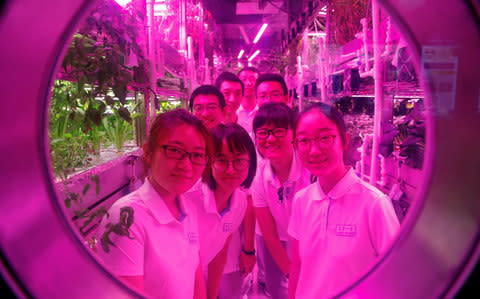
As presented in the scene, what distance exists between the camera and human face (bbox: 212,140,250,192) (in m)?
1.00

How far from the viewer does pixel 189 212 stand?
996 mm

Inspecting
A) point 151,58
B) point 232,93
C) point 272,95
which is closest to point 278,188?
point 272,95

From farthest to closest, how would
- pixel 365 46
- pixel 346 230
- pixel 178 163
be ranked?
1. pixel 365 46
2. pixel 346 230
3. pixel 178 163

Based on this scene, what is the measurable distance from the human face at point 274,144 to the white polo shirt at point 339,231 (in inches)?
8.6

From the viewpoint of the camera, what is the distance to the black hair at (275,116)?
3.71ft

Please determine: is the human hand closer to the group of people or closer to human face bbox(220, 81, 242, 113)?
the group of people

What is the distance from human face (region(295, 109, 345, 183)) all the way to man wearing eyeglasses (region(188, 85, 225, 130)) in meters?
0.50

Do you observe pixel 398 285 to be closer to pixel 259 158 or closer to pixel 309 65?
pixel 259 158

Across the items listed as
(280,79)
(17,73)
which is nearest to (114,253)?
(17,73)

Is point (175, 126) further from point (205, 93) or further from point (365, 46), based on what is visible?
point (365, 46)

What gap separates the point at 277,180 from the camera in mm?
1321

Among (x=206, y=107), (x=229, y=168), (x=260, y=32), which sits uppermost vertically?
(x=260, y=32)

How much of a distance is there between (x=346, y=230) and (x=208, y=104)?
81 centimetres

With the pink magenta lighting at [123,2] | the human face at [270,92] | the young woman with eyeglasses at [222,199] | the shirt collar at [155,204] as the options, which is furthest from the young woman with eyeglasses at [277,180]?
the pink magenta lighting at [123,2]
